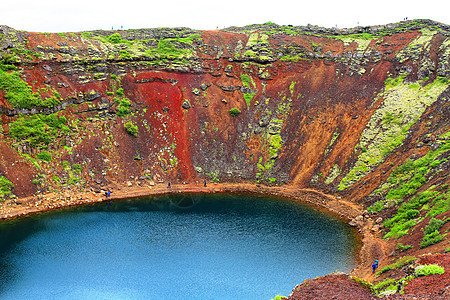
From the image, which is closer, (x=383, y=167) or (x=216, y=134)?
(x=383, y=167)

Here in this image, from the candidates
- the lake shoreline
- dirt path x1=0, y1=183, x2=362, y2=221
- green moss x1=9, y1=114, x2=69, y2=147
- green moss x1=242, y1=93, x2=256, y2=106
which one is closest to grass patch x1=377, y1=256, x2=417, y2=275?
the lake shoreline

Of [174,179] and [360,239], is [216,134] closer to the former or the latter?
[174,179]

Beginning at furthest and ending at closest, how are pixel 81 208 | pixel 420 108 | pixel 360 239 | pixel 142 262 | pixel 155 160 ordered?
pixel 155 160, pixel 420 108, pixel 81 208, pixel 360 239, pixel 142 262

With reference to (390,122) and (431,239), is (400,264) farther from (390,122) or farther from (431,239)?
(390,122)

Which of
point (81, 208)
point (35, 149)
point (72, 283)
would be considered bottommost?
point (72, 283)

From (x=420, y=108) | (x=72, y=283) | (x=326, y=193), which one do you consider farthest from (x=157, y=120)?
(x=420, y=108)

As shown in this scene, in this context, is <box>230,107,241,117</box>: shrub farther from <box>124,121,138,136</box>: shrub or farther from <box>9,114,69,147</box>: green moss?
<box>9,114,69,147</box>: green moss

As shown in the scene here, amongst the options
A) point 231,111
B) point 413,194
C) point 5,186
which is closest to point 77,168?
point 5,186
